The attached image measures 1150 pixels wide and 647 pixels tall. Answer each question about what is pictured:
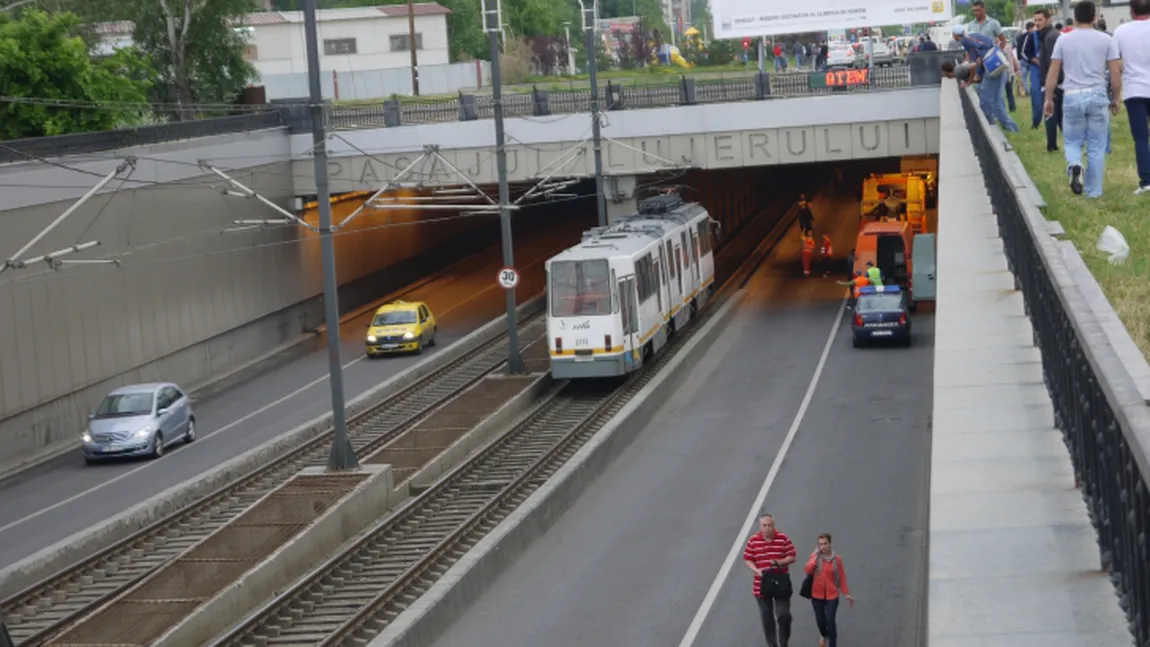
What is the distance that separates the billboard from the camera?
5997cm

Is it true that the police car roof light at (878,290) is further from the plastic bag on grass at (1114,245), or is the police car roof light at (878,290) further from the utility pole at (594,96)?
the plastic bag on grass at (1114,245)

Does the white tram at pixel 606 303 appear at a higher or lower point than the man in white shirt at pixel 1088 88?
lower

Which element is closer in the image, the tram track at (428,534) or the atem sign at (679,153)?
the tram track at (428,534)

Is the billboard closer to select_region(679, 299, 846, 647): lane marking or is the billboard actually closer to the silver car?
select_region(679, 299, 846, 647): lane marking

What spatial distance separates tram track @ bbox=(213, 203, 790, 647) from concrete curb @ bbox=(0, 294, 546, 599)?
3667 millimetres

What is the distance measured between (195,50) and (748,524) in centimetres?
3919

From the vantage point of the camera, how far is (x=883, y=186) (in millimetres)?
53625

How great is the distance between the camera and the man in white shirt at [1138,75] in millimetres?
12789

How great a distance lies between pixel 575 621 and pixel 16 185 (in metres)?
18.8

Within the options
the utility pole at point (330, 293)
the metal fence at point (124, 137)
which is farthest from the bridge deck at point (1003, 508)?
the metal fence at point (124, 137)

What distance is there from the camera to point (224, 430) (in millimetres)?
35844

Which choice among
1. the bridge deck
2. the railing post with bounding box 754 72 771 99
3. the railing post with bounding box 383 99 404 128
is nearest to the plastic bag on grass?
the bridge deck

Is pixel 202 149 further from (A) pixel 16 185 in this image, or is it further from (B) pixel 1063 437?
(B) pixel 1063 437

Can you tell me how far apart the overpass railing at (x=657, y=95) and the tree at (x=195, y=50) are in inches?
358
